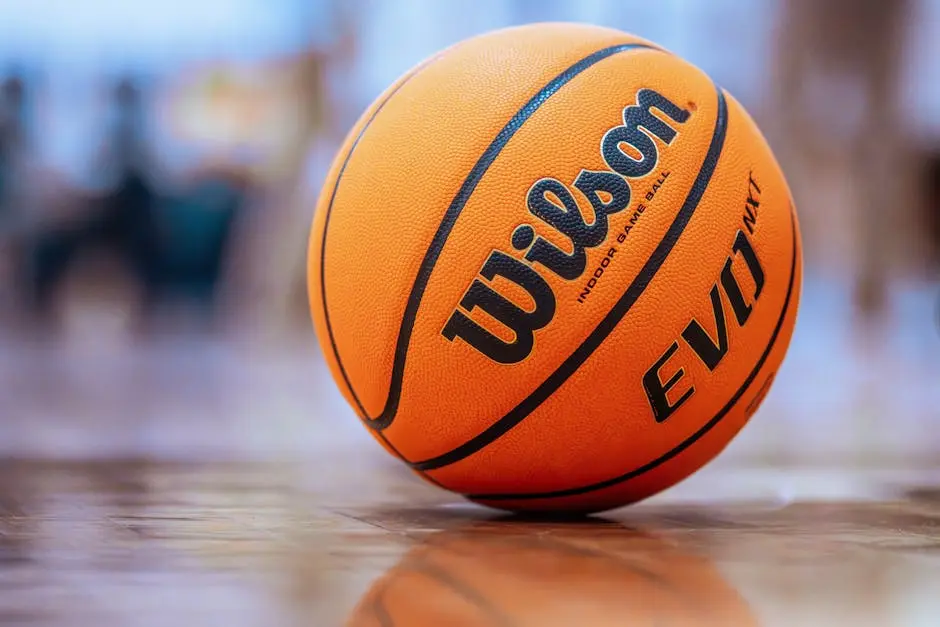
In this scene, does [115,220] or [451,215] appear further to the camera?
[115,220]

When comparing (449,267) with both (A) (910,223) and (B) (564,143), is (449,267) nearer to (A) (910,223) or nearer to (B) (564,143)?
(B) (564,143)

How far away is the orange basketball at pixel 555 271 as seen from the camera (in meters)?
2.19

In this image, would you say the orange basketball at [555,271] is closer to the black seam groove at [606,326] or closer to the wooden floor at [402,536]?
the black seam groove at [606,326]

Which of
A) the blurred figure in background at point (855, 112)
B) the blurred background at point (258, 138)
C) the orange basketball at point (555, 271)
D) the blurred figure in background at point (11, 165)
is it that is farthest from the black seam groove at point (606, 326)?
the blurred figure in background at point (11, 165)

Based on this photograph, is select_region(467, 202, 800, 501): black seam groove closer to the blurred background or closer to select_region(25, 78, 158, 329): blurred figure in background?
the blurred background

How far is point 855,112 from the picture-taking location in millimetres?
13250

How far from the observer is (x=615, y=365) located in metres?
2.20

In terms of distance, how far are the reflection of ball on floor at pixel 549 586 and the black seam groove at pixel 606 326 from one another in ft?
0.55

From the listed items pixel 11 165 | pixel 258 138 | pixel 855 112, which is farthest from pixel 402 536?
pixel 258 138

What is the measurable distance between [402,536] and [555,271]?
512mm

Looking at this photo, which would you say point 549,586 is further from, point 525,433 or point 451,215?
point 451,215

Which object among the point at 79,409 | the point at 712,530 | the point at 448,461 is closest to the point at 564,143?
the point at 448,461

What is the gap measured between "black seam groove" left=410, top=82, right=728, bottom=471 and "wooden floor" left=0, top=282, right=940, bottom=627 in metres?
0.17

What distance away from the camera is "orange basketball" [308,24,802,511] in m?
2.19
